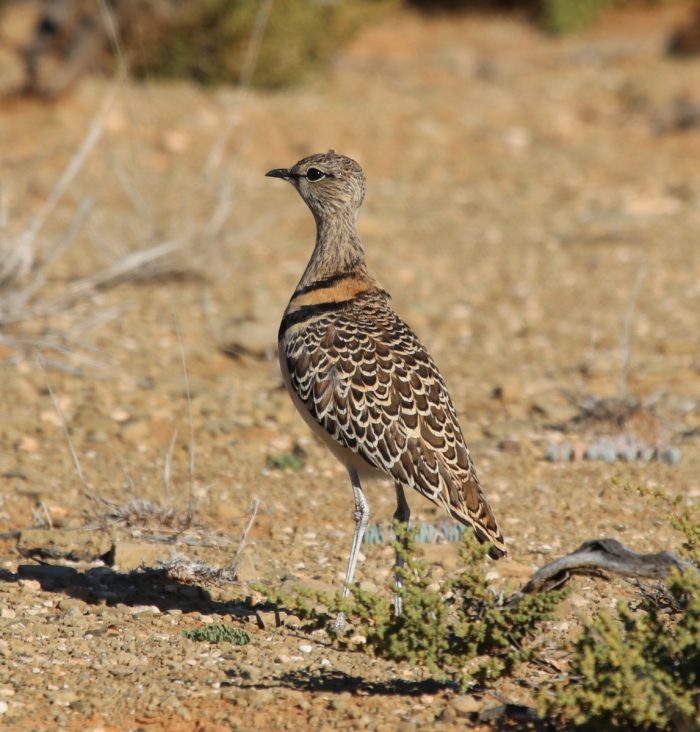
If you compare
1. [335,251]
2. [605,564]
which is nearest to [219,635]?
[605,564]

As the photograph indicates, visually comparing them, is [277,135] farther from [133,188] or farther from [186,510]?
[186,510]

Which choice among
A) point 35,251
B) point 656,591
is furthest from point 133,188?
point 656,591

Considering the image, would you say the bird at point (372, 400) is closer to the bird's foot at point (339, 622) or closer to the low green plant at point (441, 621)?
the bird's foot at point (339, 622)

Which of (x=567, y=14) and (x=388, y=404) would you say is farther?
(x=567, y=14)

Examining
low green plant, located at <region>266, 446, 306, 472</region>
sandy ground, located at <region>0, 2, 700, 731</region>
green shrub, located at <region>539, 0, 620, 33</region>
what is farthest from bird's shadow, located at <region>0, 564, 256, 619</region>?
green shrub, located at <region>539, 0, 620, 33</region>

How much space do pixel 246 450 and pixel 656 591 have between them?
9.19ft

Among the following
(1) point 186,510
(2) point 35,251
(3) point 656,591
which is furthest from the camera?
(2) point 35,251

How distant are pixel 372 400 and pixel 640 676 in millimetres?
1652

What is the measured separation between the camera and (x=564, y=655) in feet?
14.4

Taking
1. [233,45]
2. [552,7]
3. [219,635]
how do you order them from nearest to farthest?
[219,635]
[233,45]
[552,7]

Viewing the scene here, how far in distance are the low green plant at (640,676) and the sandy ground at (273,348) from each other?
0.40 m

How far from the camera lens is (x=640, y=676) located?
3.71m

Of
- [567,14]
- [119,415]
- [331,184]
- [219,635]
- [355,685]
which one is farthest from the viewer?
[567,14]

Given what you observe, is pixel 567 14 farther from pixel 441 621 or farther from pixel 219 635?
pixel 441 621
